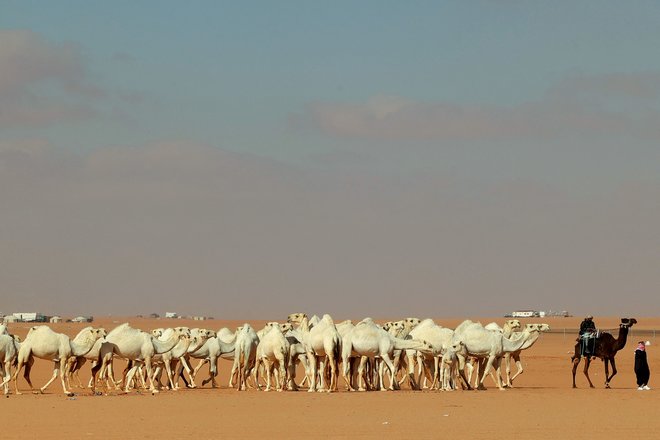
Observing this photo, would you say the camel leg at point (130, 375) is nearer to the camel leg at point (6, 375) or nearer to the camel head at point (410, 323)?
the camel leg at point (6, 375)

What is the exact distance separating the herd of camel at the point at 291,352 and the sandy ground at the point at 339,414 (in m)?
0.77

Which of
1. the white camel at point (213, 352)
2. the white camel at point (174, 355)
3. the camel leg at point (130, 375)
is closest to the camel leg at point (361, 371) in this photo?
the white camel at point (213, 352)

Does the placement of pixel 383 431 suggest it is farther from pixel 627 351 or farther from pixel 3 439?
pixel 627 351

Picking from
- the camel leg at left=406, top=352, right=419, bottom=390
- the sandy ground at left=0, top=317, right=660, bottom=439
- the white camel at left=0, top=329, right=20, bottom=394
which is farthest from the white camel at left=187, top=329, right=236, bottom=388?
the white camel at left=0, top=329, right=20, bottom=394

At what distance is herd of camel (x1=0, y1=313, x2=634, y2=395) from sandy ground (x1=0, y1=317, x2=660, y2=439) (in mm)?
772

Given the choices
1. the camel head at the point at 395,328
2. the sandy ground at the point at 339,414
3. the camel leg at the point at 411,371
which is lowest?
the sandy ground at the point at 339,414

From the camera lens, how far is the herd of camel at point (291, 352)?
88.6ft

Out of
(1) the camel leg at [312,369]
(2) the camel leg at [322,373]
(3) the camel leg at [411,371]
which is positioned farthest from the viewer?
(3) the camel leg at [411,371]

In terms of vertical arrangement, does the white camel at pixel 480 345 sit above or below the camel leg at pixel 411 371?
above

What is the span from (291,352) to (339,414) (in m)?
7.56

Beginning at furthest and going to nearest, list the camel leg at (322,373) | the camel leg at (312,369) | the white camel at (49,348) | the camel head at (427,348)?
the camel head at (427,348)
the camel leg at (322,373)
the camel leg at (312,369)
the white camel at (49,348)

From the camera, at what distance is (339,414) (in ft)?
71.5

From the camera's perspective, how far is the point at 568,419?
68.9ft

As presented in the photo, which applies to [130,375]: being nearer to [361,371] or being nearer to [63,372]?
[63,372]
